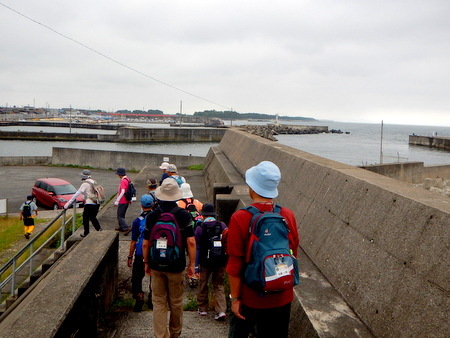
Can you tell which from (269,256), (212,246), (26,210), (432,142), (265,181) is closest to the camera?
(269,256)

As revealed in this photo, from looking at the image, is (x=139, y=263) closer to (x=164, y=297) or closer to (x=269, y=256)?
(x=164, y=297)

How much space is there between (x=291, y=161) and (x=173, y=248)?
4.02 metres

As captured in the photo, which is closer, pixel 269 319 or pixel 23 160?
pixel 269 319

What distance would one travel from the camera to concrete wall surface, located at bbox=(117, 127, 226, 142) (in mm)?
64438

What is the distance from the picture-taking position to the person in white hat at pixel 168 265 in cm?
363

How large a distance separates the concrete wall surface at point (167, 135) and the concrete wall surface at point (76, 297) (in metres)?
60.3

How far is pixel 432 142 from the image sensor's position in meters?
62.6

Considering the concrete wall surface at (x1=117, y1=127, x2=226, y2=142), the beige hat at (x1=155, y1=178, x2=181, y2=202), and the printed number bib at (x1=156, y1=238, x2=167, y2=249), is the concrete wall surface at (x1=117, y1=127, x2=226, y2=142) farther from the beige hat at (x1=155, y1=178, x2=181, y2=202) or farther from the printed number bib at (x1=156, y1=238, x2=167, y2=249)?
the printed number bib at (x1=156, y1=238, x2=167, y2=249)

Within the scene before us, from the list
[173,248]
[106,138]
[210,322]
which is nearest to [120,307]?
[210,322]

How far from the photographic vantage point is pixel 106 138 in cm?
6175

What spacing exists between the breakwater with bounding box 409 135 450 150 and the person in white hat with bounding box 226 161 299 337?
2461 inches

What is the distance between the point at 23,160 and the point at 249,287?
101 feet

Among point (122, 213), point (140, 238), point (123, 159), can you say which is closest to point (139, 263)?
point (140, 238)

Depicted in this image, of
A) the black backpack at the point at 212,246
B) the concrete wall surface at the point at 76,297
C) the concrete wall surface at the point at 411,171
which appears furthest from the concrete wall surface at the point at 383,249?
the concrete wall surface at the point at 411,171
